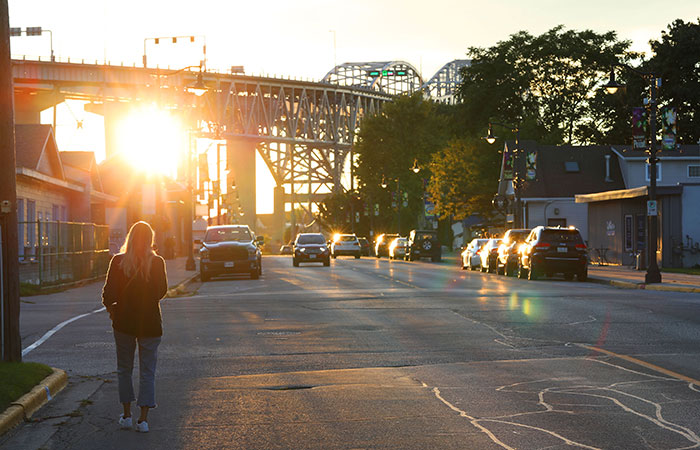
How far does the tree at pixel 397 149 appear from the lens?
4158 inches

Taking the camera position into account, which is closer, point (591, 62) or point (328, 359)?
point (328, 359)

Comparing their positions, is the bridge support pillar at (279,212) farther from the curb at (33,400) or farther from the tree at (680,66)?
the curb at (33,400)

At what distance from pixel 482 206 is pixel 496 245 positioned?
1271 inches

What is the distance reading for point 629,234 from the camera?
50781 mm

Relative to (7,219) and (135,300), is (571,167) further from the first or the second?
(135,300)

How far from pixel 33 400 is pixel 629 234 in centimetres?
4371

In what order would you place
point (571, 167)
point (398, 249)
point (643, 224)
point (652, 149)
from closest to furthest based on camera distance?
point (652, 149), point (643, 224), point (571, 167), point (398, 249)

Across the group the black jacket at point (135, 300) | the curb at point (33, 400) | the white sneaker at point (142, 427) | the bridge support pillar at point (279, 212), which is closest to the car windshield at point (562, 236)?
the curb at point (33, 400)

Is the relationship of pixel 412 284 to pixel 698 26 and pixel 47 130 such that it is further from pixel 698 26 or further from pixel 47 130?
pixel 698 26

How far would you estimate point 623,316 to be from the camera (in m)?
20.0

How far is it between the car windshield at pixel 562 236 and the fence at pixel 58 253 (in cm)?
1631

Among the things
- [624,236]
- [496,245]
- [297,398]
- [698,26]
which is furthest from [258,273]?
[698,26]

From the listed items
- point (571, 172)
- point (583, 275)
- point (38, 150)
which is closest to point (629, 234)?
point (583, 275)

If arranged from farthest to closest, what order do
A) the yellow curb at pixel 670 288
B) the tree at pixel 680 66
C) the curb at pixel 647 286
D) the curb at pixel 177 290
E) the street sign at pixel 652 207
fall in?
the tree at pixel 680 66, the street sign at pixel 652 207, the curb at pixel 177 290, the curb at pixel 647 286, the yellow curb at pixel 670 288
